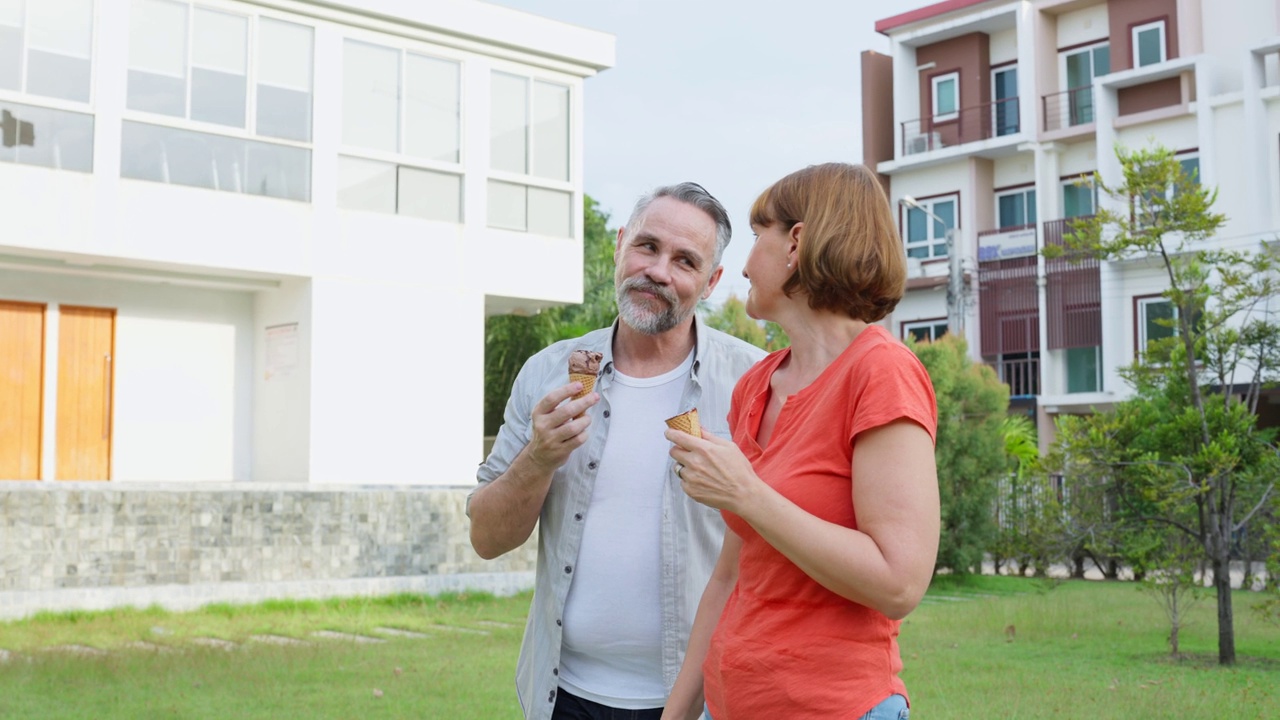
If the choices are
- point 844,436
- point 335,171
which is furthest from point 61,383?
point 844,436

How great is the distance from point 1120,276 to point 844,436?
2750 cm

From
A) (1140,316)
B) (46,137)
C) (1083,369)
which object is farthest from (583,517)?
(1083,369)

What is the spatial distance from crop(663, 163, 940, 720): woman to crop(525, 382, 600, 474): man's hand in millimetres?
584

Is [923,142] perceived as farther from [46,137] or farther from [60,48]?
[46,137]

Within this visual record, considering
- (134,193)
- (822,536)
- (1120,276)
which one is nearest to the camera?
(822,536)

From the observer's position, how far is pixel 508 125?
19.5 m

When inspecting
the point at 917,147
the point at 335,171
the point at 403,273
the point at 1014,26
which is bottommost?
the point at 403,273

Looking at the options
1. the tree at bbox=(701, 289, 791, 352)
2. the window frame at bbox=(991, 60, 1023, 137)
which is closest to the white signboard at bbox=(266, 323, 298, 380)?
the tree at bbox=(701, 289, 791, 352)

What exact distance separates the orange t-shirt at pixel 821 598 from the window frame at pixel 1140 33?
92.5 feet

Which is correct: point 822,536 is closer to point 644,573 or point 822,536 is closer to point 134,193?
point 644,573

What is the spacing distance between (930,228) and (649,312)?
28836mm

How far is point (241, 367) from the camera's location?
1828cm

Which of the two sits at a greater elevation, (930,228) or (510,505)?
(930,228)

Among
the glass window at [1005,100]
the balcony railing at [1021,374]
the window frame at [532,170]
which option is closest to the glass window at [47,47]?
the window frame at [532,170]
